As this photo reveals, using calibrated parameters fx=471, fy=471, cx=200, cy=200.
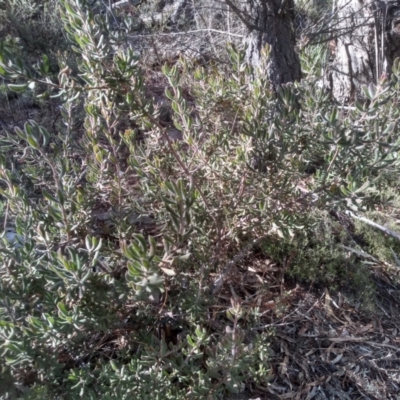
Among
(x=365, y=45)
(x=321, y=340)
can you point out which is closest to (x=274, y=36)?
(x=365, y=45)

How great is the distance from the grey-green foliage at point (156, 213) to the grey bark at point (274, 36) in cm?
69

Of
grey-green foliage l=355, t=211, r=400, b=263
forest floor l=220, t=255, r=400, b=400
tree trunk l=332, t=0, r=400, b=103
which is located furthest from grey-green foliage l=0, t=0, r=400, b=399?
tree trunk l=332, t=0, r=400, b=103

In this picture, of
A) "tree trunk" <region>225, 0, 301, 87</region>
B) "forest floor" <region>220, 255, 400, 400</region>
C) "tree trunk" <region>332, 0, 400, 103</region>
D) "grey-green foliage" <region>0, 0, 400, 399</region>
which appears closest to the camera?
"grey-green foliage" <region>0, 0, 400, 399</region>

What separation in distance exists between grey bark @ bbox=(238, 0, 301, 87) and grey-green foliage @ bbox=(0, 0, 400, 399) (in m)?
0.69

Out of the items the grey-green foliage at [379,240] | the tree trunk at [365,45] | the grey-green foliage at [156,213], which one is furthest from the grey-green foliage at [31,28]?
the grey-green foliage at [379,240]

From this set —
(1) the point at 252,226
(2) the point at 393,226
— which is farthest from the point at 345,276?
(1) the point at 252,226

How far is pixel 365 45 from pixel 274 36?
1.45 metres

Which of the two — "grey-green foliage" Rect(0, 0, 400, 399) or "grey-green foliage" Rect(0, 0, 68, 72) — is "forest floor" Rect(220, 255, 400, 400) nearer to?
"grey-green foliage" Rect(0, 0, 400, 399)

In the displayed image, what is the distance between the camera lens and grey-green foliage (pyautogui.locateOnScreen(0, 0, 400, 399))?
155 centimetres

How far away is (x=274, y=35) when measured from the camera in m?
3.00

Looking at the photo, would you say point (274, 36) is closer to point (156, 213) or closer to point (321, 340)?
point (156, 213)

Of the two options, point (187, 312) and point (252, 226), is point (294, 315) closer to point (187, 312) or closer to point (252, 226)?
point (252, 226)

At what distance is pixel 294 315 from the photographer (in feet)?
8.34

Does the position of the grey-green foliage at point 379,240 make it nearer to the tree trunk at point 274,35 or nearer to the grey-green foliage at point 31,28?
the tree trunk at point 274,35
